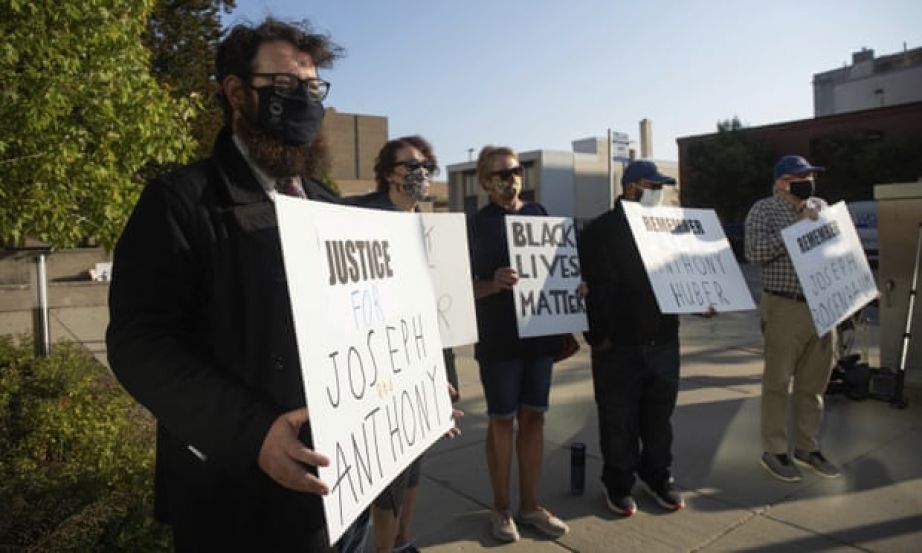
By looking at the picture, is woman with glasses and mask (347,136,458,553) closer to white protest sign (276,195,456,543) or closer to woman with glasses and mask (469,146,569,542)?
woman with glasses and mask (469,146,569,542)

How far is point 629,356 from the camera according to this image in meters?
3.79

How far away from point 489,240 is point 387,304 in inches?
69.9

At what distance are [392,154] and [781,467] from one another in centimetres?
328

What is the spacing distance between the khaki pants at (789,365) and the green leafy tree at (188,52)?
1334cm

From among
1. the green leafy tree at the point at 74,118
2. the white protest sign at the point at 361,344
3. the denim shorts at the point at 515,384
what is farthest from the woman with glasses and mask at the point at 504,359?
the green leafy tree at the point at 74,118

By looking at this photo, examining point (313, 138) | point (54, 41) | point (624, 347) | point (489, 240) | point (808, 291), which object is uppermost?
point (54, 41)

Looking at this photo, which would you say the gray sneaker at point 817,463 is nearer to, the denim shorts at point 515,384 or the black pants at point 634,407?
the black pants at point 634,407

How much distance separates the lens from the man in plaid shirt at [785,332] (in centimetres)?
427

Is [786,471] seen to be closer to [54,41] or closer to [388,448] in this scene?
[388,448]

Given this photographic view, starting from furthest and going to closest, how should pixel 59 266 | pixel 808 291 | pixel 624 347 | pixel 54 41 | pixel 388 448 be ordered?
pixel 59 266 < pixel 54 41 < pixel 808 291 < pixel 624 347 < pixel 388 448

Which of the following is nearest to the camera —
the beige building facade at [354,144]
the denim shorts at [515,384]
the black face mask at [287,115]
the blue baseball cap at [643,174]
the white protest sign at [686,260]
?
the black face mask at [287,115]

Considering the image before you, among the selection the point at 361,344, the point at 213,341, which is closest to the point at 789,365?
the point at 361,344

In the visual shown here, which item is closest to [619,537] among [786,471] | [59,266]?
[786,471]

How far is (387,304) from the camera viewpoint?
1923mm
